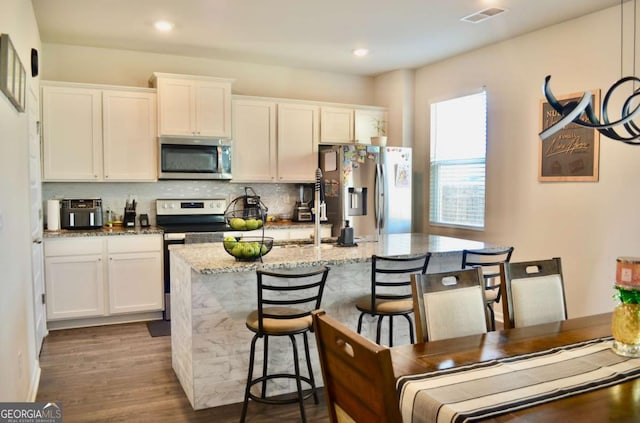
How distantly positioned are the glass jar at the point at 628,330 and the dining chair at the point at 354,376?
3.48 feet

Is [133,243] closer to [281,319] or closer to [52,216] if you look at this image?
[52,216]

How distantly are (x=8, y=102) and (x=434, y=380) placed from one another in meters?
2.35

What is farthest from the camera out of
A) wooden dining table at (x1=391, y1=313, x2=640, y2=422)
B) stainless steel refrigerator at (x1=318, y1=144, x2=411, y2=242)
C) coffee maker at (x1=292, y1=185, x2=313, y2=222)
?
coffee maker at (x1=292, y1=185, x2=313, y2=222)

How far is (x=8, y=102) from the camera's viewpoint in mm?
2398

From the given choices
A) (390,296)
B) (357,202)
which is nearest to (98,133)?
(357,202)

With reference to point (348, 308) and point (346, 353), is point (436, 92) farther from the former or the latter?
point (346, 353)

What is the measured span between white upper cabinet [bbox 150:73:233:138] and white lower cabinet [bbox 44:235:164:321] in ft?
3.92

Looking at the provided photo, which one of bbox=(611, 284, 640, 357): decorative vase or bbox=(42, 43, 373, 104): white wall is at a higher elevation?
bbox=(42, 43, 373, 104): white wall

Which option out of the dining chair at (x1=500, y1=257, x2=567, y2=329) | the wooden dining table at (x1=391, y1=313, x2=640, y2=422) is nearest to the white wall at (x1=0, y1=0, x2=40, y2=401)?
the wooden dining table at (x1=391, y1=313, x2=640, y2=422)

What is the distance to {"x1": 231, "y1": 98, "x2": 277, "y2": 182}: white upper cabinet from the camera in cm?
548

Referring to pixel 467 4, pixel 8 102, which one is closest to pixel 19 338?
pixel 8 102

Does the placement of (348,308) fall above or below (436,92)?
below

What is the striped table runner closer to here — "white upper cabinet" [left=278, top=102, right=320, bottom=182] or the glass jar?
the glass jar

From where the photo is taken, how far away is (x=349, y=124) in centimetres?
608
